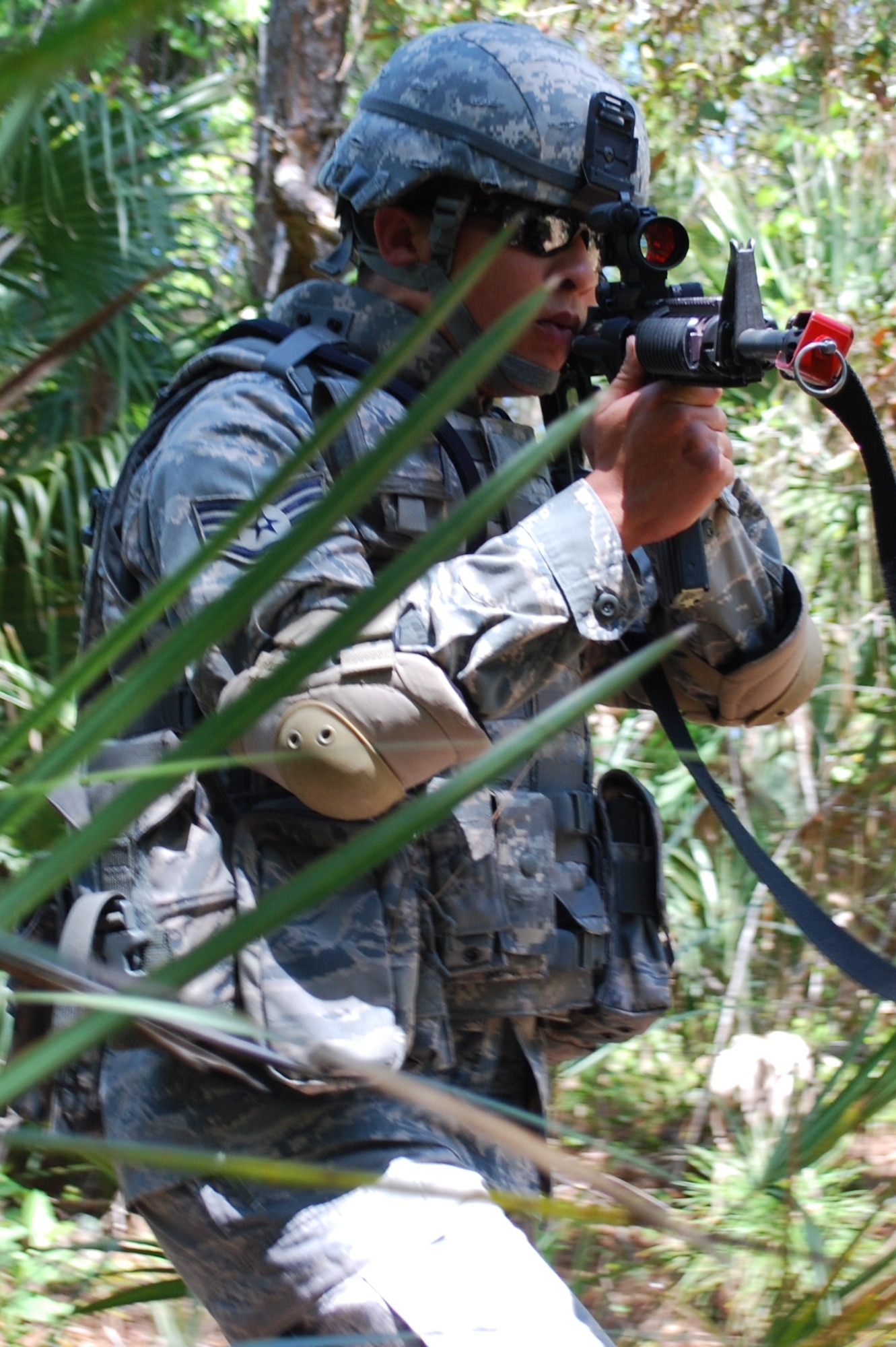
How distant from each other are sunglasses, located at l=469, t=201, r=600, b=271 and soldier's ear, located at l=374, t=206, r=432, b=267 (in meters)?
0.08

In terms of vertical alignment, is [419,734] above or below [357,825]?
above

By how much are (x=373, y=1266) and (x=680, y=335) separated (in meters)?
1.06

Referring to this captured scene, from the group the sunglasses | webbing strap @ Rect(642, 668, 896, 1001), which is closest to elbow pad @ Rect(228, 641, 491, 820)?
webbing strap @ Rect(642, 668, 896, 1001)

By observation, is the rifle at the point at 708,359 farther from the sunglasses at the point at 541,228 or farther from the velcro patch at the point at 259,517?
the velcro patch at the point at 259,517

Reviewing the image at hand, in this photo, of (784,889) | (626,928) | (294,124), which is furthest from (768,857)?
(294,124)

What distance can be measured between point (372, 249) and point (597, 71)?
15.9 inches

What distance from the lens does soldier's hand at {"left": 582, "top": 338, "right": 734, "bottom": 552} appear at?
1.71 metres

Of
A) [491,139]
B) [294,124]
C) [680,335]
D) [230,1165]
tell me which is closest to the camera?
[230,1165]

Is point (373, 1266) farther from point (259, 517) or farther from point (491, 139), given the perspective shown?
point (491, 139)

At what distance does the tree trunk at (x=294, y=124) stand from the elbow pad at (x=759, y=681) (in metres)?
2.51

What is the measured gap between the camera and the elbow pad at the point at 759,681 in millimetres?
2076

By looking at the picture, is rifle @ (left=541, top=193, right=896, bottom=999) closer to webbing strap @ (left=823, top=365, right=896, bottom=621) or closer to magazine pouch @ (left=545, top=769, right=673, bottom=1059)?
webbing strap @ (left=823, top=365, right=896, bottom=621)

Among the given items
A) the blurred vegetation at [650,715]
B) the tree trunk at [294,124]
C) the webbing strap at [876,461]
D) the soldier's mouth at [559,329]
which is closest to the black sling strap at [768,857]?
the webbing strap at [876,461]

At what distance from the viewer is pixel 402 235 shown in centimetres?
207
